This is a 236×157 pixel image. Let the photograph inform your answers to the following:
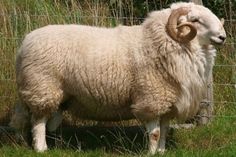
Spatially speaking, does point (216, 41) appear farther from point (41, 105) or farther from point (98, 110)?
point (41, 105)

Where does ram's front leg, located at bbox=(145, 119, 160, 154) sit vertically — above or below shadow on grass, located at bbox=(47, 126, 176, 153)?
above

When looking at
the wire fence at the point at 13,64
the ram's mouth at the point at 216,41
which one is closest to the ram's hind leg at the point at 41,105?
the wire fence at the point at 13,64

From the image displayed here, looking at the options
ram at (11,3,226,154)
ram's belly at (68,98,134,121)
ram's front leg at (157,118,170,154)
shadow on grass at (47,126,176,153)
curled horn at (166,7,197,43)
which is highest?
curled horn at (166,7,197,43)

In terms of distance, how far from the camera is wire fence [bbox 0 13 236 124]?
6.80 m

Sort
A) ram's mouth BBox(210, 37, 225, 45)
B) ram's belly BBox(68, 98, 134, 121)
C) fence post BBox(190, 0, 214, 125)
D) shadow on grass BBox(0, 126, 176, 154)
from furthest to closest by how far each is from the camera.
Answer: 1. fence post BBox(190, 0, 214, 125)
2. shadow on grass BBox(0, 126, 176, 154)
3. ram's belly BBox(68, 98, 134, 121)
4. ram's mouth BBox(210, 37, 225, 45)

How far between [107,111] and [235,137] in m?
1.36

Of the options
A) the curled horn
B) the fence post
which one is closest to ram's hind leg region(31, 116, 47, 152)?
the curled horn

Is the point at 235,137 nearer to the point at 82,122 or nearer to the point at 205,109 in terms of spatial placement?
the point at 205,109

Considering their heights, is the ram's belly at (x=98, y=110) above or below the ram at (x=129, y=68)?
below

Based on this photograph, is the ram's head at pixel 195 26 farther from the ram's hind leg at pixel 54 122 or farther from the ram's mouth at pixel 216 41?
the ram's hind leg at pixel 54 122

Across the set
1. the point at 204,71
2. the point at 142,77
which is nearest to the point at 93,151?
the point at 142,77

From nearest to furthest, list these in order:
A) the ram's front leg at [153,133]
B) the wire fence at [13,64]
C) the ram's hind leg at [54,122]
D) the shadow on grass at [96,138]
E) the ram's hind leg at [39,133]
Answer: the ram's front leg at [153,133] < the ram's hind leg at [39,133] < the shadow on grass at [96,138] < the ram's hind leg at [54,122] < the wire fence at [13,64]

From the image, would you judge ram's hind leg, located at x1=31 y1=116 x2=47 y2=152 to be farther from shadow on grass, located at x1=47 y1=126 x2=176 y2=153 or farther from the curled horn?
the curled horn

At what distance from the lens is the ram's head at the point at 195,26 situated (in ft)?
18.0
